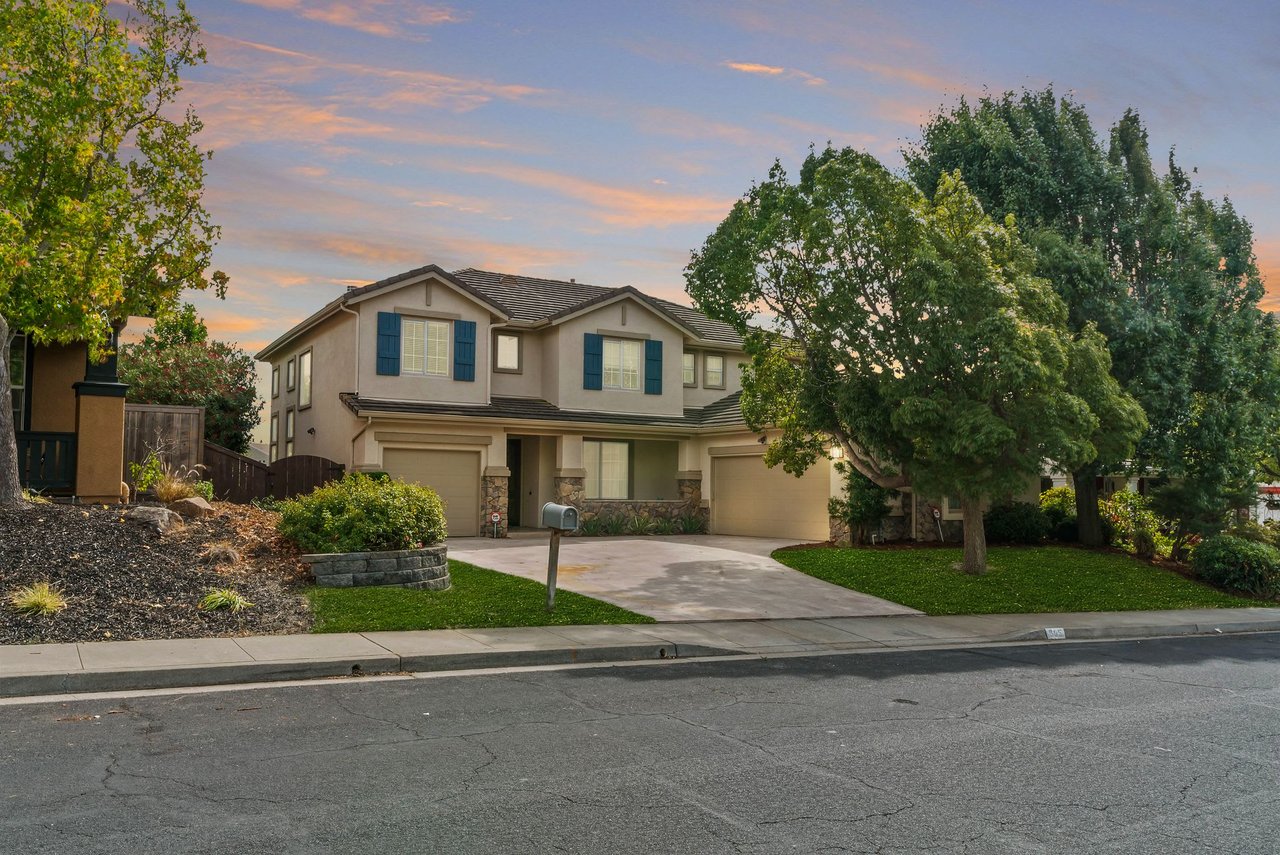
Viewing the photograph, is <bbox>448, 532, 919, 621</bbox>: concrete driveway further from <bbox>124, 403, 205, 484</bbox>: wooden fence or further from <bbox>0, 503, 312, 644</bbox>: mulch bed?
<bbox>124, 403, 205, 484</bbox>: wooden fence

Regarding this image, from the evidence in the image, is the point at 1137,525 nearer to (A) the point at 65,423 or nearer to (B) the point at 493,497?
(B) the point at 493,497

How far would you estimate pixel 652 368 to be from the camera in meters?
29.3

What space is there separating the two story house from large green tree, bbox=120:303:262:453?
1.29 metres

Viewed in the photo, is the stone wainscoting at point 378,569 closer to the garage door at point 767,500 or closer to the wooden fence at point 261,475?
the wooden fence at point 261,475

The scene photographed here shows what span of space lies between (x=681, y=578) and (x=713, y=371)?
14863 mm

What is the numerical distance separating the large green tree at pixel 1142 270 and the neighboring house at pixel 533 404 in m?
5.69

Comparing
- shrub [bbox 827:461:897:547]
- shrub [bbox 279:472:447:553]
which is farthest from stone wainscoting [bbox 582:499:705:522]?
shrub [bbox 279:472:447:553]

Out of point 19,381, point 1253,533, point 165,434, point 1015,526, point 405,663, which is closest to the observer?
point 405,663

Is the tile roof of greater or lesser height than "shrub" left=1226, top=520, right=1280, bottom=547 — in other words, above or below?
above

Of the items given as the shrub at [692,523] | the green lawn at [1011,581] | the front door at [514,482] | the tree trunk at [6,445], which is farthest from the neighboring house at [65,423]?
Result: the shrub at [692,523]

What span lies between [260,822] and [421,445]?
20338 mm

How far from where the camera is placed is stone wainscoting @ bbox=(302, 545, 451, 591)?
45.9 feet

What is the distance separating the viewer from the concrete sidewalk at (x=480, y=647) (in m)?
9.09

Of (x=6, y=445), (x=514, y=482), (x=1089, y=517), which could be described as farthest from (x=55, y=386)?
(x=1089, y=517)
